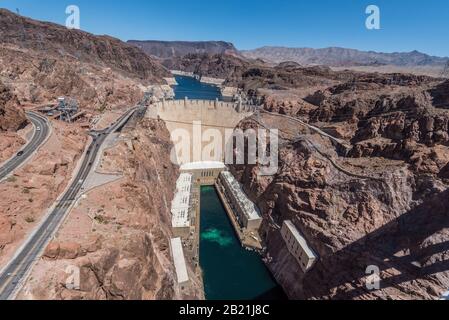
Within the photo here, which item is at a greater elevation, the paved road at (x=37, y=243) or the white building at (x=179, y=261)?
the paved road at (x=37, y=243)

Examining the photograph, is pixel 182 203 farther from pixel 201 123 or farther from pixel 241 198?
Result: pixel 201 123

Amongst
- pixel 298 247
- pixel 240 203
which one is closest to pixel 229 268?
pixel 298 247

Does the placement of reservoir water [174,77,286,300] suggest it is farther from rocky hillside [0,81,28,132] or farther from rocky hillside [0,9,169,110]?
rocky hillside [0,9,169,110]

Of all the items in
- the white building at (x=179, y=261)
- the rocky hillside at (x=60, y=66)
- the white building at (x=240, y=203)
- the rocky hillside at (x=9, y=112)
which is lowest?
the white building at (x=179, y=261)

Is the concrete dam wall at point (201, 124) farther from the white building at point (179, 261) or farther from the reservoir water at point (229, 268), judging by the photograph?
the white building at point (179, 261)

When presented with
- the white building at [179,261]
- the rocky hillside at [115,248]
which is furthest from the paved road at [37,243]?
the white building at [179,261]

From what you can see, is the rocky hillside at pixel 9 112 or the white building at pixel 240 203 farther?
the white building at pixel 240 203

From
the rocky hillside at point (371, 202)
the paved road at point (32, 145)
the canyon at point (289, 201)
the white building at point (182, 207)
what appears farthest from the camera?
the white building at point (182, 207)

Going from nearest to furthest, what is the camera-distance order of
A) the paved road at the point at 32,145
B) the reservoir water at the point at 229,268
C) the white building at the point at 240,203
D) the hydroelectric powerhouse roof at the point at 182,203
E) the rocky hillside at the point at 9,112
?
the paved road at the point at 32,145
the rocky hillside at the point at 9,112
the reservoir water at the point at 229,268
the hydroelectric powerhouse roof at the point at 182,203
the white building at the point at 240,203

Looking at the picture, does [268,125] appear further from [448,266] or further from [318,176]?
[448,266]
